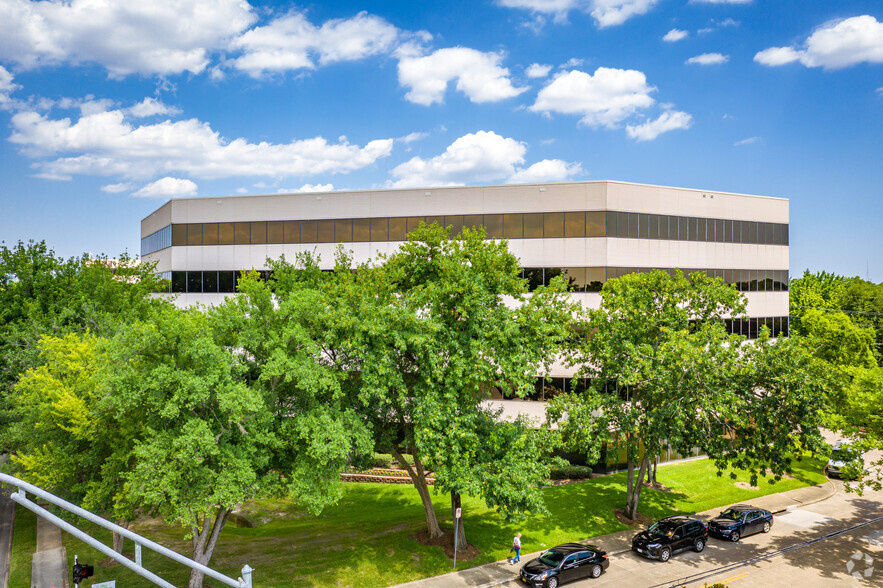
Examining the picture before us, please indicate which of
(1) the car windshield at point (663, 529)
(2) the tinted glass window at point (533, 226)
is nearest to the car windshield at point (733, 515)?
(1) the car windshield at point (663, 529)

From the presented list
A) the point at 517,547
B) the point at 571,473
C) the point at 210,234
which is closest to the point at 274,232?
the point at 210,234

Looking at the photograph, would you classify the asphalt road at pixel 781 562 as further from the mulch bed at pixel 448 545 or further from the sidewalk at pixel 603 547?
the mulch bed at pixel 448 545

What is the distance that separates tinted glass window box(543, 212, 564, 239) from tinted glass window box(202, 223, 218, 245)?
22371 mm

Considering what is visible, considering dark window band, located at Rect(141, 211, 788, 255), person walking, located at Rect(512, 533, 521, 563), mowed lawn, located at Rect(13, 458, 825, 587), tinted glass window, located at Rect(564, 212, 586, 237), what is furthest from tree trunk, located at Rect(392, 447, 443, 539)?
tinted glass window, located at Rect(564, 212, 586, 237)

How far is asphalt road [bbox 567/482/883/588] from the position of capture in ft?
67.5

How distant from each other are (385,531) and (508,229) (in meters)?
18.7

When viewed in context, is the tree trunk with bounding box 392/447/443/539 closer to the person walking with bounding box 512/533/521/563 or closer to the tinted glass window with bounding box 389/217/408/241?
the person walking with bounding box 512/533/521/563

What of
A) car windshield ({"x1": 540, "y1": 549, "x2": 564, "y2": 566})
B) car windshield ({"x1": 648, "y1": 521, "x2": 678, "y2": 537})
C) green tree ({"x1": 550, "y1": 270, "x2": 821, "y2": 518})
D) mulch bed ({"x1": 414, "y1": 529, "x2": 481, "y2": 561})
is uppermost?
green tree ({"x1": 550, "y1": 270, "x2": 821, "y2": 518})

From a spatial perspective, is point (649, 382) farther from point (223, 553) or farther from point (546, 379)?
point (223, 553)

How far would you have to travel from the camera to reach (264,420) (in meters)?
17.7

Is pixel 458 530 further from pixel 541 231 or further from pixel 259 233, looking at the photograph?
pixel 259 233

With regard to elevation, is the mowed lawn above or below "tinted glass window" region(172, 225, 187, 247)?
below

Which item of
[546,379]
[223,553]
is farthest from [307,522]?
[546,379]

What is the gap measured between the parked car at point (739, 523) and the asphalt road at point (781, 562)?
0.31 m
